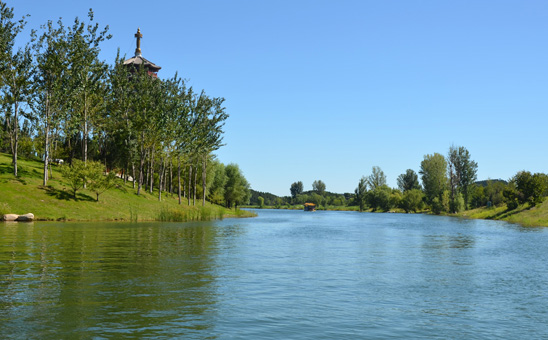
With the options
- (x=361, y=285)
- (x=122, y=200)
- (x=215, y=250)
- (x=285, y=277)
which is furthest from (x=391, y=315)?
(x=122, y=200)

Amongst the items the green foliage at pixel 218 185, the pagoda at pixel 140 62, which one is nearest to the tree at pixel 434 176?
the green foliage at pixel 218 185

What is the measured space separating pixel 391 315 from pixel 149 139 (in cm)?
7218

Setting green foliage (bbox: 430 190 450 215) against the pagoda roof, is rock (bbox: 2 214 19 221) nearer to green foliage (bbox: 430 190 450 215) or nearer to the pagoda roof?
the pagoda roof

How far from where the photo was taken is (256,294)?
674 inches

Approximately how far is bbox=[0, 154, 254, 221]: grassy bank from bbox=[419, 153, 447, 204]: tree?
11614 cm

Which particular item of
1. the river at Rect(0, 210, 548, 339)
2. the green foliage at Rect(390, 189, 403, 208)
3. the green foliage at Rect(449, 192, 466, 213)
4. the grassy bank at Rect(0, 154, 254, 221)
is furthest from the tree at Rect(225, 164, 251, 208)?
the green foliage at Rect(390, 189, 403, 208)

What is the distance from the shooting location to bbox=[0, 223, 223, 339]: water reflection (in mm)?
12156

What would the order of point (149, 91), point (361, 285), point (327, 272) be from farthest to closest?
1. point (149, 91)
2. point (327, 272)
3. point (361, 285)

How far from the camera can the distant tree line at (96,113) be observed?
66062mm

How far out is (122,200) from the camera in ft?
235

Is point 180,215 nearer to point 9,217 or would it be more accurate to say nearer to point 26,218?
point 26,218

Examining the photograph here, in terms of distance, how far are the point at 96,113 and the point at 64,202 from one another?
84.2 feet

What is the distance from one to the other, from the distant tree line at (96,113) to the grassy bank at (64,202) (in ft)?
7.95

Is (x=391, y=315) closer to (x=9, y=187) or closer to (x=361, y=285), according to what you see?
(x=361, y=285)
